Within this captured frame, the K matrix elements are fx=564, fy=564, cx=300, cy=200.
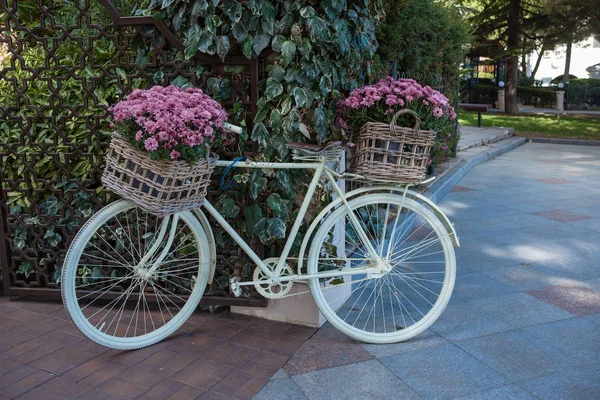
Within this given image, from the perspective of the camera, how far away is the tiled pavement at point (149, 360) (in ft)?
8.95

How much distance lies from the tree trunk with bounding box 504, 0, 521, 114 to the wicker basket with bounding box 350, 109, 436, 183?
62.4ft

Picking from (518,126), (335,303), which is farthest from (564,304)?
(518,126)

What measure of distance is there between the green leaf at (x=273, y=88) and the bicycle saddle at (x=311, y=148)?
11.3 inches

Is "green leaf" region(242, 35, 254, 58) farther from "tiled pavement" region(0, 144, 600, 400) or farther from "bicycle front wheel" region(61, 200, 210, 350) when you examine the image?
"tiled pavement" region(0, 144, 600, 400)

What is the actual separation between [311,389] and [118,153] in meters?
1.49

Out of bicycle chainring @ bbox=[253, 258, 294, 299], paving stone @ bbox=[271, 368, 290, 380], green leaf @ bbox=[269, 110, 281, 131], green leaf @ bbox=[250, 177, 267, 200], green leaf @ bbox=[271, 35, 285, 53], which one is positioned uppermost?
green leaf @ bbox=[271, 35, 285, 53]

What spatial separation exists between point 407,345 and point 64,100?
2674 mm

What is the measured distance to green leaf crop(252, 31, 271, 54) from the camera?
3.15 metres

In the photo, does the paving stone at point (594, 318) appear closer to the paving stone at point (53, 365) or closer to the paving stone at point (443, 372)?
the paving stone at point (443, 372)

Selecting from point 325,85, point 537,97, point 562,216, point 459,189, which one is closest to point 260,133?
point 325,85

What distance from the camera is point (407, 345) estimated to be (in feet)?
10.5

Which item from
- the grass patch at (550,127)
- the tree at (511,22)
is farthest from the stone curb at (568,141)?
the tree at (511,22)

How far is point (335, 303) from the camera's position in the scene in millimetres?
3699

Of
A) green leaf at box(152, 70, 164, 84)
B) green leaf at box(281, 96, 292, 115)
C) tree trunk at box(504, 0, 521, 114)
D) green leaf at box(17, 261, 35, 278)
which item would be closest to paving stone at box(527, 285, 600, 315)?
green leaf at box(281, 96, 292, 115)
